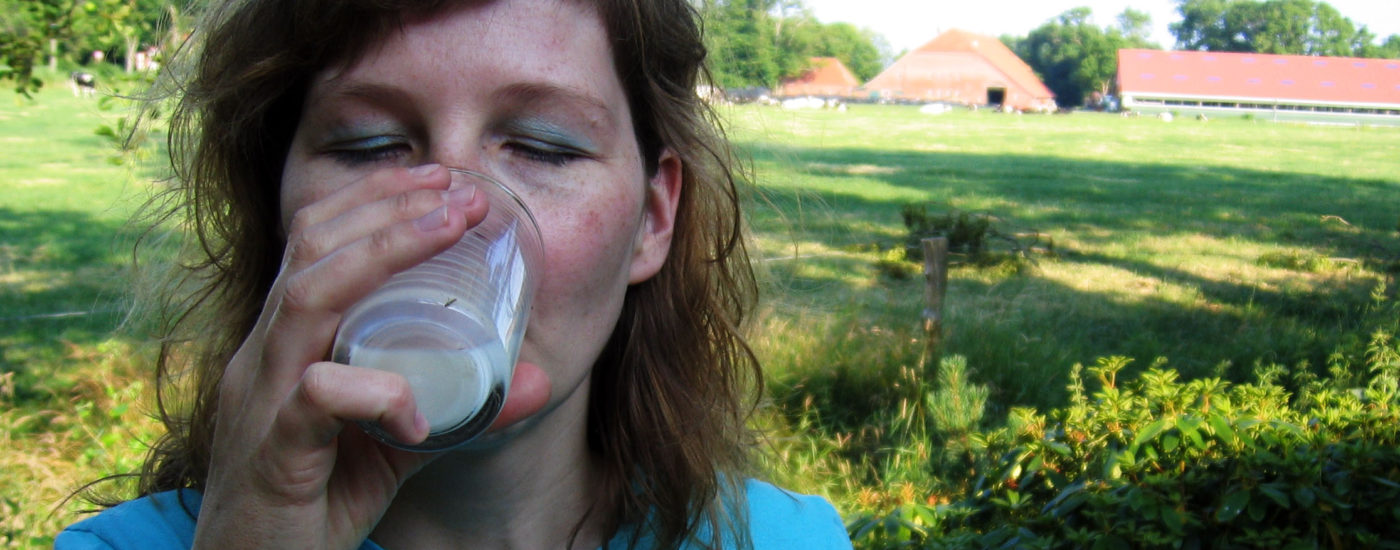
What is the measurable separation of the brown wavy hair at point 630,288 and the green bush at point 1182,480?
3.43 feet

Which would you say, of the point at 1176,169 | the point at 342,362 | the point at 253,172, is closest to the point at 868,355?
the point at 253,172

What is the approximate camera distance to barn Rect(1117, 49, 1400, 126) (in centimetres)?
3125

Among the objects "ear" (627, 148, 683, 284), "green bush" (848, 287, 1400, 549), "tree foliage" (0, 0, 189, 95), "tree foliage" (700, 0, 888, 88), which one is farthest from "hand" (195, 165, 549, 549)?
"tree foliage" (0, 0, 189, 95)

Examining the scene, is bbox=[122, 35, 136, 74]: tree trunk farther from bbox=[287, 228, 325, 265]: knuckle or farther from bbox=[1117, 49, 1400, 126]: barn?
bbox=[1117, 49, 1400, 126]: barn

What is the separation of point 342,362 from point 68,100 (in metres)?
45.3

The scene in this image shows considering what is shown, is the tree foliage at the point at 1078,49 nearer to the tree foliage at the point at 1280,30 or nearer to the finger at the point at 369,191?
the tree foliage at the point at 1280,30

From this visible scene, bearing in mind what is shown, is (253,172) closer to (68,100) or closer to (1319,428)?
(1319,428)

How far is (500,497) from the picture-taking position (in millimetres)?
1495

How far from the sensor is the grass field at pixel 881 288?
4238mm

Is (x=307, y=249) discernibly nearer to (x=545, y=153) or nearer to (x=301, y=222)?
(x=301, y=222)

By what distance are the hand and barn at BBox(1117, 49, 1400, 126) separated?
3220 centimetres

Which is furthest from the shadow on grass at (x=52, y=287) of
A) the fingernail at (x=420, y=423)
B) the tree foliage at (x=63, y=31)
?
the fingernail at (x=420, y=423)

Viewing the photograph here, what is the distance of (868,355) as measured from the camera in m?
5.61

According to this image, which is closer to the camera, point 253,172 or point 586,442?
point 253,172
